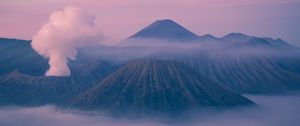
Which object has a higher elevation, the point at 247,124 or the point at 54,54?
the point at 54,54

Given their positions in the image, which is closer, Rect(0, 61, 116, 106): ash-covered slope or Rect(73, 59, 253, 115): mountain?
Rect(73, 59, 253, 115): mountain

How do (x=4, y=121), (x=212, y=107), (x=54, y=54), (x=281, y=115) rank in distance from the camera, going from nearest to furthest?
1. (x=4, y=121)
2. (x=212, y=107)
3. (x=281, y=115)
4. (x=54, y=54)

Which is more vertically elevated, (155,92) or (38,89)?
(155,92)

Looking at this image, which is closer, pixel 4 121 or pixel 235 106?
pixel 4 121

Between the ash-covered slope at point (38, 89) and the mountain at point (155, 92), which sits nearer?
the mountain at point (155, 92)

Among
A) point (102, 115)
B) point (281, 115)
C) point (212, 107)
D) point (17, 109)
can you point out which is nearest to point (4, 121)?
point (17, 109)

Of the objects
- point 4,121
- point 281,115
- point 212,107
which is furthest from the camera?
point 281,115

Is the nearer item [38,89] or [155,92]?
[155,92]

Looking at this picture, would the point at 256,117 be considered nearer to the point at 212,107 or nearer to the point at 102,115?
the point at 212,107
